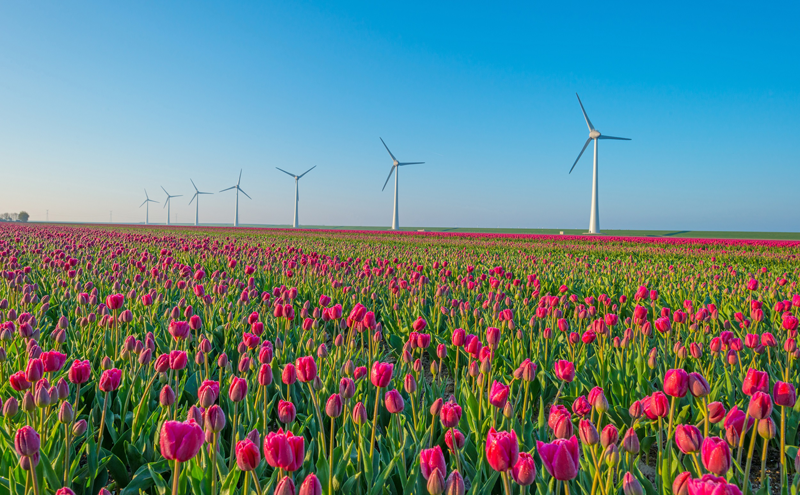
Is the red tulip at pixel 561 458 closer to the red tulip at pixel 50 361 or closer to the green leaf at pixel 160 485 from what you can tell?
the green leaf at pixel 160 485

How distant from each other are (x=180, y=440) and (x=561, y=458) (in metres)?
1.09

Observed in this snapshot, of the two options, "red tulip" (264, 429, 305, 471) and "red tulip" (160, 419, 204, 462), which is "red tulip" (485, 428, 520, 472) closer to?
"red tulip" (264, 429, 305, 471)

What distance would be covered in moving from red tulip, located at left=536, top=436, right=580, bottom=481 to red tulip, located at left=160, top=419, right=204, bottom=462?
980 mm

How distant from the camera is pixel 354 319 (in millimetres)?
3430

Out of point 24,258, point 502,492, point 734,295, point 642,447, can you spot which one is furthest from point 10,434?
point 24,258

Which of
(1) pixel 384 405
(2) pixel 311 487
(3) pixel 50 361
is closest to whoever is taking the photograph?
(2) pixel 311 487

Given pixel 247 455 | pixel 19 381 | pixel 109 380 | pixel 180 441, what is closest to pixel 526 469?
pixel 247 455

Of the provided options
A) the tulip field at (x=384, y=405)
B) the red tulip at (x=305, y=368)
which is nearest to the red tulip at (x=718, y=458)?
the tulip field at (x=384, y=405)

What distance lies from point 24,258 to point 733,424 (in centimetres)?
1184

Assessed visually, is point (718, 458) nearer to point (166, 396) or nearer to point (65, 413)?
point (166, 396)

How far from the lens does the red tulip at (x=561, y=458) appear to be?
1229mm

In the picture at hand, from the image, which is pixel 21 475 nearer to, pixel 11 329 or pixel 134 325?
pixel 11 329

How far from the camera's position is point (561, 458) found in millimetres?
1244

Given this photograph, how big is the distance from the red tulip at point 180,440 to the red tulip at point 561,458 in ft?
3.22
